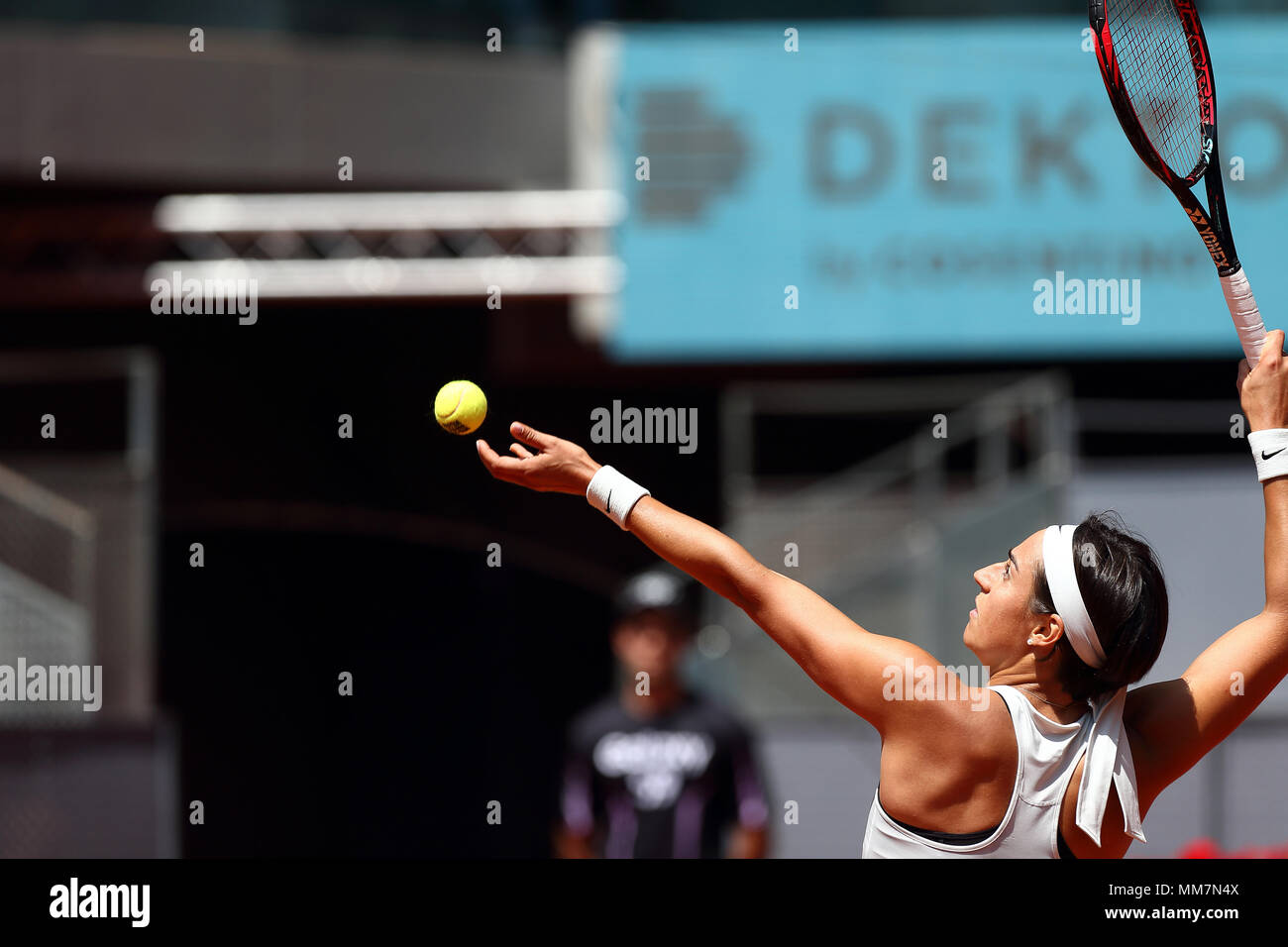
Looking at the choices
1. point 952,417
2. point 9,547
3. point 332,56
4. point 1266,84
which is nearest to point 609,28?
point 332,56

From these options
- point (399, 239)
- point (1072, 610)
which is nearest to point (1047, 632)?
point (1072, 610)

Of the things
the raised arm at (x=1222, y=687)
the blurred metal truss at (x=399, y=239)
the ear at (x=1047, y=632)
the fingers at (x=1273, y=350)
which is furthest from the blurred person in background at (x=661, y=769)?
the blurred metal truss at (x=399, y=239)

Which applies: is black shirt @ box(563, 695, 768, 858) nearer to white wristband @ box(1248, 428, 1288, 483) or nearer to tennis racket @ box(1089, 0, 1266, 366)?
tennis racket @ box(1089, 0, 1266, 366)

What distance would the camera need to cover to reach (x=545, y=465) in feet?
7.51

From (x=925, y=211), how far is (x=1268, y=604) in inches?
228

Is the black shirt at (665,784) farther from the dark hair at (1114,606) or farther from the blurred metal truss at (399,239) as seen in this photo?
the blurred metal truss at (399,239)

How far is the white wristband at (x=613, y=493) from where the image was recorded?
2.27 metres

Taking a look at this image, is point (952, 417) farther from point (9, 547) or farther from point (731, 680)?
point (9, 547)

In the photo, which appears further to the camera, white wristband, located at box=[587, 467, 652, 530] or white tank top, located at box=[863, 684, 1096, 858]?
→ white wristband, located at box=[587, 467, 652, 530]

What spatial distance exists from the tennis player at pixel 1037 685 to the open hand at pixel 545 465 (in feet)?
0.07

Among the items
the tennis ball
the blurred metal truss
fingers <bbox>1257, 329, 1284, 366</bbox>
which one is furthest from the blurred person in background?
the blurred metal truss

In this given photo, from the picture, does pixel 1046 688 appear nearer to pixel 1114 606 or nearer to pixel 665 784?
pixel 1114 606

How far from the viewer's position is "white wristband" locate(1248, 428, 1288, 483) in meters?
2.23

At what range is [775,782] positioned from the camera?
21.7 ft
